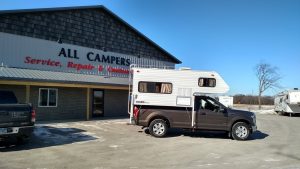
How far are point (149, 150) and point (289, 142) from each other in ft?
21.2

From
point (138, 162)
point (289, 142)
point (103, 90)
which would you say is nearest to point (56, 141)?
point (138, 162)

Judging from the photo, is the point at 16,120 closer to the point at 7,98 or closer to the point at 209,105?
the point at 7,98

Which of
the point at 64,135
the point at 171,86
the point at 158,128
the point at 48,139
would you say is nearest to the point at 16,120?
the point at 48,139

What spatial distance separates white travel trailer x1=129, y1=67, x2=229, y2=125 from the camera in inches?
584

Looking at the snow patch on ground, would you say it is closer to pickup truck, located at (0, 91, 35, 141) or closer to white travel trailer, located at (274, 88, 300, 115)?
pickup truck, located at (0, 91, 35, 141)

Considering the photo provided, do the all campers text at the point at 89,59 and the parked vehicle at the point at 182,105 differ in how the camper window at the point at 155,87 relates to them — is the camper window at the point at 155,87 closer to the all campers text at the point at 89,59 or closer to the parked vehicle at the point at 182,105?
the parked vehicle at the point at 182,105

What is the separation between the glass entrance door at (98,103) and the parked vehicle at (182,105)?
350 inches

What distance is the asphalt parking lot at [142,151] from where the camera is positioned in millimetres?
9016

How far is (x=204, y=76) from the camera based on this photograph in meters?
14.9

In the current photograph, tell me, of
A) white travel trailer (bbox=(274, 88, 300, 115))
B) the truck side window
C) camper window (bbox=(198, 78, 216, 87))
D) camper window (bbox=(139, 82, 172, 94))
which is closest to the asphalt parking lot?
the truck side window

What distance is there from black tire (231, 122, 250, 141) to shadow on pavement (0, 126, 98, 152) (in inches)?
228

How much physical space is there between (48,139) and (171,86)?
18.4ft

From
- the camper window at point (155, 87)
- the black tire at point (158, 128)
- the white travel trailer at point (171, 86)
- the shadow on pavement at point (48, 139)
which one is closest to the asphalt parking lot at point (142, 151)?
the shadow on pavement at point (48, 139)

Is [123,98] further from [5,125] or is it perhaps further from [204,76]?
[5,125]
